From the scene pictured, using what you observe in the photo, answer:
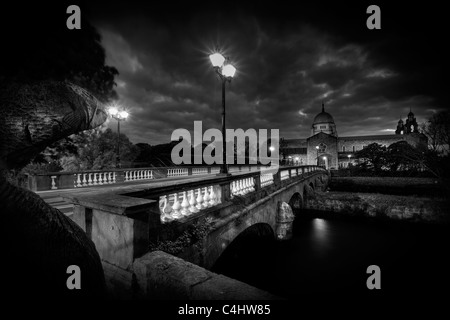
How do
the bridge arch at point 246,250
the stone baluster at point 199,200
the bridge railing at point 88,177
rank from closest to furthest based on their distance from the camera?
the stone baluster at point 199,200 → the bridge railing at point 88,177 → the bridge arch at point 246,250

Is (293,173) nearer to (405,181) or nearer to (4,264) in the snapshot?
(4,264)

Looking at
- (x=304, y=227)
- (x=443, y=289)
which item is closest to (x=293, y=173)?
(x=304, y=227)

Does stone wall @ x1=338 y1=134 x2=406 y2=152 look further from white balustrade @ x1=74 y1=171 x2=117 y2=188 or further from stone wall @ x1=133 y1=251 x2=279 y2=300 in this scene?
stone wall @ x1=133 y1=251 x2=279 y2=300

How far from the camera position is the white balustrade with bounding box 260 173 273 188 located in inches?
333

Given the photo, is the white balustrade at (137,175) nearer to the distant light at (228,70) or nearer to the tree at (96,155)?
the distant light at (228,70)

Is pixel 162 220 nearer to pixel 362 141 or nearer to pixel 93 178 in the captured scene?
pixel 93 178

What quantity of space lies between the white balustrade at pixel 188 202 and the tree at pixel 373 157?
138 ft

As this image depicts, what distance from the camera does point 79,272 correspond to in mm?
1235

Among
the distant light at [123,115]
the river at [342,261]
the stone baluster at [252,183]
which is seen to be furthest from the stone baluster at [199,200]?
the distant light at [123,115]

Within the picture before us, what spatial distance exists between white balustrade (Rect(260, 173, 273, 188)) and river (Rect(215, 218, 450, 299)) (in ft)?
10.6

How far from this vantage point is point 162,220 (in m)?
3.46

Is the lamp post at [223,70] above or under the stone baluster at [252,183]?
above

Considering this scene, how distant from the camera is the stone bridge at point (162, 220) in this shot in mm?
2678

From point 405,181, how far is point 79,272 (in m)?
39.3
